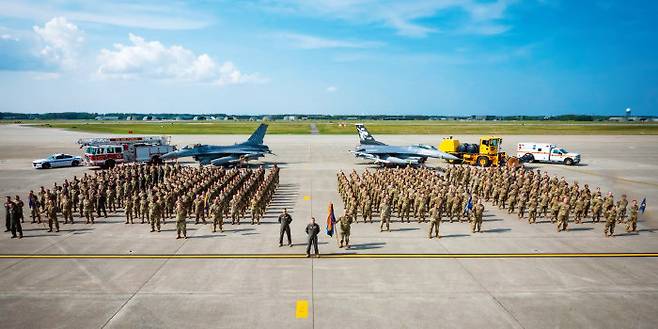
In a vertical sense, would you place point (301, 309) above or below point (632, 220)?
below

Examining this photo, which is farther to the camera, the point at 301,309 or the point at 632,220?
the point at 632,220

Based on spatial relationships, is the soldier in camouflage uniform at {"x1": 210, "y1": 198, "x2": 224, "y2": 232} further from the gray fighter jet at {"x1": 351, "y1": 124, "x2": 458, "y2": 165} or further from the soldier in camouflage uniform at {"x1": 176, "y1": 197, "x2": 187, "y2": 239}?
the gray fighter jet at {"x1": 351, "y1": 124, "x2": 458, "y2": 165}

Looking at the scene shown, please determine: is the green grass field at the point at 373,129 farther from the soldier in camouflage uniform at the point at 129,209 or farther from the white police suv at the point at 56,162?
the soldier in camouflage uniform at the point at 129,209

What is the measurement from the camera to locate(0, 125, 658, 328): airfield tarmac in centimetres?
807

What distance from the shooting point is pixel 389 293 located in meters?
9.16

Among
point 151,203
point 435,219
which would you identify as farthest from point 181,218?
point 435,219

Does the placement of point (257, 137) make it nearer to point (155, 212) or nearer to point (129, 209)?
point (129, 209)

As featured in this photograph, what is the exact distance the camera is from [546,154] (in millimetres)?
35656

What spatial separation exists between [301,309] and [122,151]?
28.1 metres

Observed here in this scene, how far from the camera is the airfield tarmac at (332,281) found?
→ 8.07 m

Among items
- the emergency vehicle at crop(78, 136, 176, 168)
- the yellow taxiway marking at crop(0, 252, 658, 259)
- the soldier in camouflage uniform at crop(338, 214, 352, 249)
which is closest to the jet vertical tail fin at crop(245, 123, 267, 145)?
the emergency vehicle at crop(78, 136, 176, 168)

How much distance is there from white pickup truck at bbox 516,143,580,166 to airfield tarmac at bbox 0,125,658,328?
20.5 metres

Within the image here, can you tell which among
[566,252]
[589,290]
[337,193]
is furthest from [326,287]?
[337,193]

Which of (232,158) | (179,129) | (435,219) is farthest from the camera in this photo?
(179,129)
